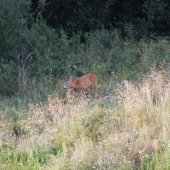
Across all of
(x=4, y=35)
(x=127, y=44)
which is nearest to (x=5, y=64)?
(x=4, y=35)

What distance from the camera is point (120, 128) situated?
6.37 m

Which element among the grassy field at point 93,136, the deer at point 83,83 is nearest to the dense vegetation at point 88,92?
the grassy field at point 93,136

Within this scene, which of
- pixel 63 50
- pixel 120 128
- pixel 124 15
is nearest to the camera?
pixel 120 128

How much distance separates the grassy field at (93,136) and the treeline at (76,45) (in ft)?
13.8

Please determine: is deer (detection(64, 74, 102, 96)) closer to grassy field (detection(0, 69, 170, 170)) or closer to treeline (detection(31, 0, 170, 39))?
grassy field (detection(0, 69, 170, 170))

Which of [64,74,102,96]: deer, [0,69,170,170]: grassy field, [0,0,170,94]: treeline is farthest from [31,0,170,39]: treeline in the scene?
[0,69,170,170]: grassy field

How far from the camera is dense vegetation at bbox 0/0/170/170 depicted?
562 centimetres

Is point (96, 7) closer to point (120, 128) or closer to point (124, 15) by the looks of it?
point (124, 15)

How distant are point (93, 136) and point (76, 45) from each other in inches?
381

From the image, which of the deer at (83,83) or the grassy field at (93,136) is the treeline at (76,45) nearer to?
the deer at (83,83)

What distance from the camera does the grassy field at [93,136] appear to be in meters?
5.30

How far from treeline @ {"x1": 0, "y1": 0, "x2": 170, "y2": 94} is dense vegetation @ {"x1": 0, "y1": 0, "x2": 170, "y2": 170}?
0.13ft

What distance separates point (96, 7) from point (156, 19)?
10.2 feet

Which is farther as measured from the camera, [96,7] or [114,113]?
[96,7]
